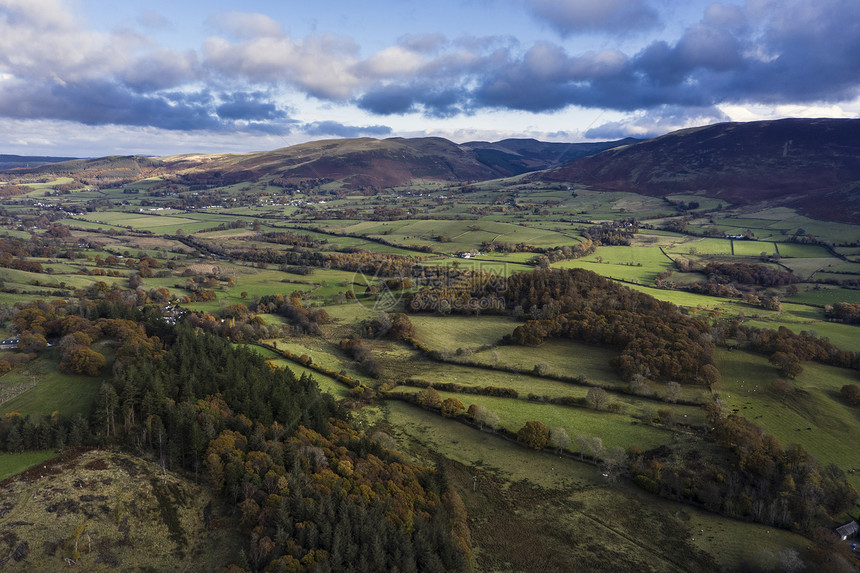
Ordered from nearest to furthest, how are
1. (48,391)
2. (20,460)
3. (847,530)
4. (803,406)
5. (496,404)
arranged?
(847,530) < (20,460) < (48,391) < (803,406) < (496,404)

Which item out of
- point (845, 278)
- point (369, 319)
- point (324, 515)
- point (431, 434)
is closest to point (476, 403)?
point (431, 434)

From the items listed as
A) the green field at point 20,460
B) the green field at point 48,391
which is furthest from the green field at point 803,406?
the green field at point 48,391

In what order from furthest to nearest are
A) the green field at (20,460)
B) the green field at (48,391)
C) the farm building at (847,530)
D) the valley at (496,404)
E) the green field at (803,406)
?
the green field at (803,406) → the green field at (48,391) → the green field at (20,460) → the valley at (496,404) → the farm building at (847,530)

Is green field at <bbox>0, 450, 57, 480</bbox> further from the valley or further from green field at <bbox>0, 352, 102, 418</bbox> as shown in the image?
green field at <bbox>0, 352, 102, 418</bbox>

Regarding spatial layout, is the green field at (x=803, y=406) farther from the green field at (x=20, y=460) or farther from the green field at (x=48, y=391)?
the green field at (x=48, y=391)

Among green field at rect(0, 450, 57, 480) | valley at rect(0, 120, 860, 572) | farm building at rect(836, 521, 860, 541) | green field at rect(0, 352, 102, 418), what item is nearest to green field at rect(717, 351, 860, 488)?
valley at rect(0, 120, 860, 572)

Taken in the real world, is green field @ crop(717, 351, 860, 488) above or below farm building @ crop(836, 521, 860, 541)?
above

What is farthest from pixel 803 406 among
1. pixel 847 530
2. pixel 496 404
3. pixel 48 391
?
pixel 48 391

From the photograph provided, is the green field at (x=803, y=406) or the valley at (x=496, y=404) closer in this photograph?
the valley at (x=496, y=404)

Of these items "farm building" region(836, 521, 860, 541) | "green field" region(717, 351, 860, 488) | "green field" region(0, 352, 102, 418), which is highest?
"green field" region(0, 352, 102, 418)

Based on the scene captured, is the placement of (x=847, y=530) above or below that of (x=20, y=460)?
below

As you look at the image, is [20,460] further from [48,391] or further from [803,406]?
[803,406]

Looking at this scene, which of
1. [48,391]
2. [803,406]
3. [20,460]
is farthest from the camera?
[803,406]
